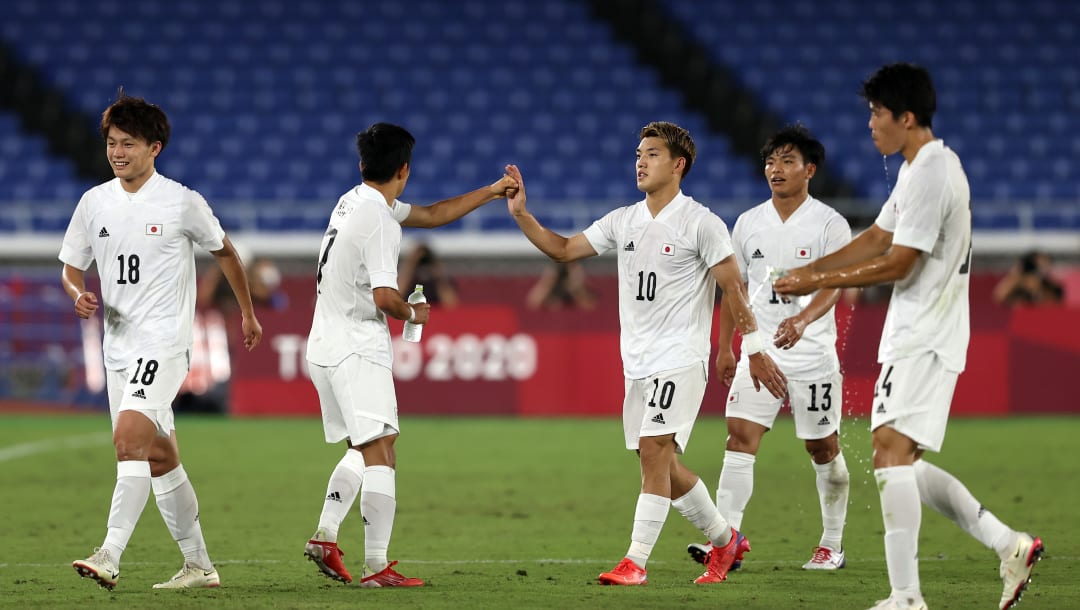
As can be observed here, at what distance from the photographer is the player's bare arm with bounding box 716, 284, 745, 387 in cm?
780

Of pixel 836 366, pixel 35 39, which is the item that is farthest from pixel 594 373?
pixel 35 39

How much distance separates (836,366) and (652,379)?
148 centimetres

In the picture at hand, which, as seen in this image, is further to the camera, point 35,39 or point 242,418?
point 35,39

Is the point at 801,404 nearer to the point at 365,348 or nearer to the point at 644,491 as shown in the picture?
the point at 644,491

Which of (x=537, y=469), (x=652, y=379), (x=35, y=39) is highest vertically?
(x=35, y=39)

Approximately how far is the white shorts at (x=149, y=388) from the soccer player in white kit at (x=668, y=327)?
2.09m

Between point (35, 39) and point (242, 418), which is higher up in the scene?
point (35, 39)

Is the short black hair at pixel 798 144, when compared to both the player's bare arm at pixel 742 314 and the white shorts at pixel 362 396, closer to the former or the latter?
the player's bare arm at pixel 742 314

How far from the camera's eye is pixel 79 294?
7.03 meters

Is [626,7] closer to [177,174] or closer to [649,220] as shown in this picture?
[177,174]

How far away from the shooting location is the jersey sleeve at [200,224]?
23.2 feet

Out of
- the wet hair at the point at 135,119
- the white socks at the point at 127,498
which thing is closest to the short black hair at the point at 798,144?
the wet hair at the point at 135,119

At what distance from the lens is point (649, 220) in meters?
7.40

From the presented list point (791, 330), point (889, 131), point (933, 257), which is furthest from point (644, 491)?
point (889, 131)
